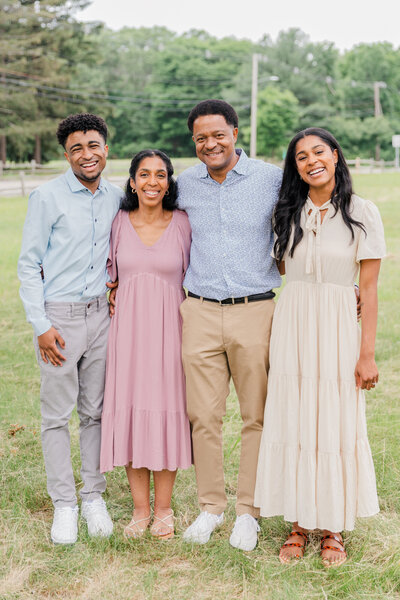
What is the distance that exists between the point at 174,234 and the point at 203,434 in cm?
101

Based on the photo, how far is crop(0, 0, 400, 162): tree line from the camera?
38.5 meters

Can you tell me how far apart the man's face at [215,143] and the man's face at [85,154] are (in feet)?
1.60

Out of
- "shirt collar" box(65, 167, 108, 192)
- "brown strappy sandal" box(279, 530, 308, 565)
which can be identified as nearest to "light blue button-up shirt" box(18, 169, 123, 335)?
"shirt collar" box(65, 167, 108, 192)

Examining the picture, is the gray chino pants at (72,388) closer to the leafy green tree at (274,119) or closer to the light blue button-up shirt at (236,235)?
the light blue button-up shirt at (236,235)

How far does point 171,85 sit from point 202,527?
183 feet

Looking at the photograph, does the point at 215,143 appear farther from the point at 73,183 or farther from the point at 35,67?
the point at 35,67

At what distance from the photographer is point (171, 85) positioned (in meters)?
56.2

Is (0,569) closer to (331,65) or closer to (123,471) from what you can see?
(123,471)

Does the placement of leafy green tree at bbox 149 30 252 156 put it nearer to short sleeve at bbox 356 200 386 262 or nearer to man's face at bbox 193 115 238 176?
man's face at bbox 193 115 238 176

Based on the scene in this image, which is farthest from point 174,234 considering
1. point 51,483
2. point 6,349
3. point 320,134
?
point 6,349

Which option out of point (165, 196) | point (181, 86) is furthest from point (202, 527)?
point (181, 86)

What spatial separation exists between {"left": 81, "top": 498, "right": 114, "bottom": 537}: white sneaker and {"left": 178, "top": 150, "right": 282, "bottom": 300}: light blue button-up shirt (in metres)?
1.23

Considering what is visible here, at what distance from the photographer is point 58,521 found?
348 centimetres

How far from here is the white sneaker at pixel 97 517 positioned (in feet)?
11.4
